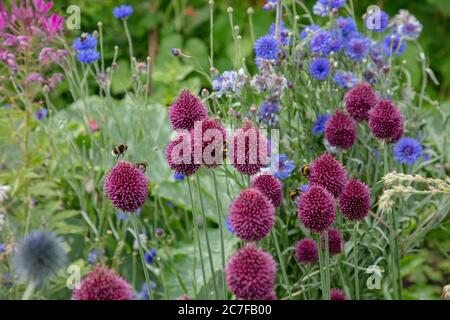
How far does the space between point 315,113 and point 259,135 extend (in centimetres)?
60

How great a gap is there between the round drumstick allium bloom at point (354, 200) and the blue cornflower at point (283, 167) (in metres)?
0.32

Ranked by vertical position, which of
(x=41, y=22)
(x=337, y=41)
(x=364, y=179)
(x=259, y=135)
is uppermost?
(x=41, y=22)

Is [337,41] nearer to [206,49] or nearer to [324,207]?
[324,207]

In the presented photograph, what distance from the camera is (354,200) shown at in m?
1.13

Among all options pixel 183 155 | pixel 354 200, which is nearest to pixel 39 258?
pixel 183 155

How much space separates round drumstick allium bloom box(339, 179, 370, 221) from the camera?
113cm

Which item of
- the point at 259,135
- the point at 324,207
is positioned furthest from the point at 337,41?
the point at 324,207

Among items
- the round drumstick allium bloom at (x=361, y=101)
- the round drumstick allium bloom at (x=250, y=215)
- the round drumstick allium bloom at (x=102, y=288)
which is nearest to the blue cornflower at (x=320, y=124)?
the round drumstick allium bloom at (x=361, y=101)

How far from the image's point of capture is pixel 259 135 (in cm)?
113

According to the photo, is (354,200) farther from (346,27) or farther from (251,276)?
(346,27)

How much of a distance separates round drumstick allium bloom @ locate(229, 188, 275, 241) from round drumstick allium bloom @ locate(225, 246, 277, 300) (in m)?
0.06
